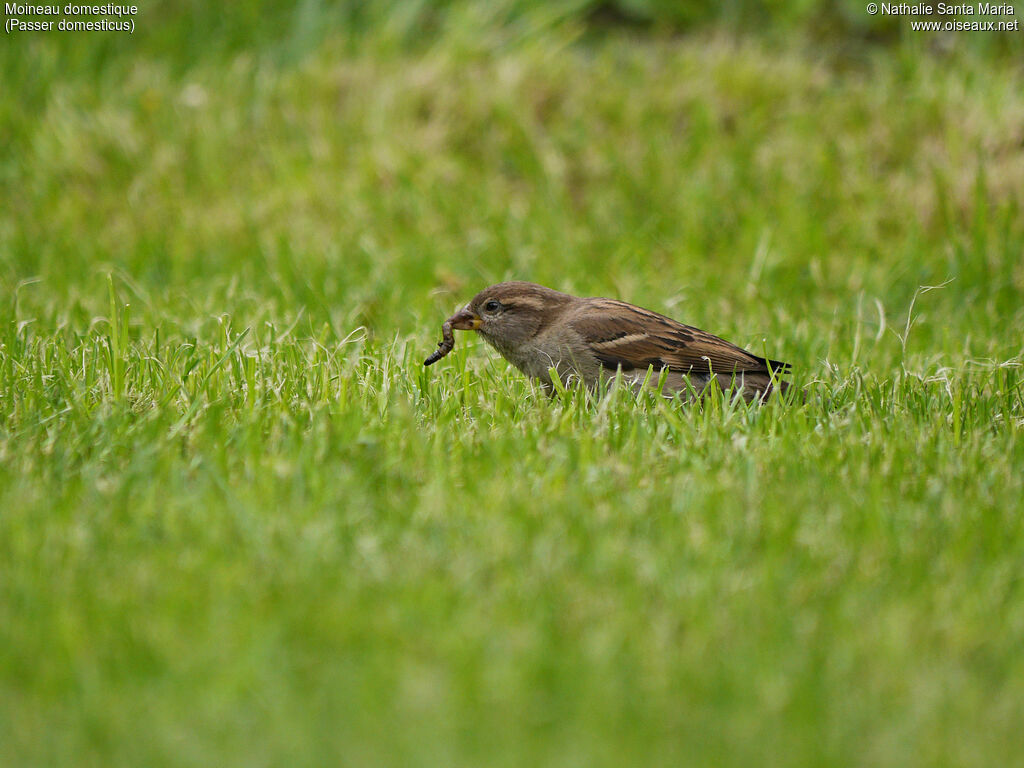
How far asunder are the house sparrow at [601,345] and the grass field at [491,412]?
0.21 metres

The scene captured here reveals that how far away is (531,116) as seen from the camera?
8500mm

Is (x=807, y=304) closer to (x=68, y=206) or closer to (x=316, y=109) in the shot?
(x=316, y=109)

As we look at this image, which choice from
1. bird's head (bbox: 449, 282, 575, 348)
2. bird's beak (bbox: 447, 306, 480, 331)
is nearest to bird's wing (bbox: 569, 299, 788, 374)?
bird's head (bbox: 449, 282, 575, 348)

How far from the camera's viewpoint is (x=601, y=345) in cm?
511

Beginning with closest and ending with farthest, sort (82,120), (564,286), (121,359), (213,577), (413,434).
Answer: (213,577), (413,434), (121,359), (564,286), (82,120)

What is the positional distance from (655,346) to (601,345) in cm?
22

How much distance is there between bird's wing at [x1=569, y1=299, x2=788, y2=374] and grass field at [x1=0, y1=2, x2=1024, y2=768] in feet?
0.98

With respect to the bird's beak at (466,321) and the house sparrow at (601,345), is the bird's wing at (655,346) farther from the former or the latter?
the bird's beak at (466,321)

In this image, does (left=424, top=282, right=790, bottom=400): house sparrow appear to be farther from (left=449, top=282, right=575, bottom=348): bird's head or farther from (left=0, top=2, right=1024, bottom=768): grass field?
(left=0, top=2, right=1024, bottom=768): grass field

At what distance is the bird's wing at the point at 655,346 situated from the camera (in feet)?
16.4

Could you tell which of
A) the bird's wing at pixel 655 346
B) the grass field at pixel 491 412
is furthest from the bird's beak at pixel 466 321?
the bird's wing at pixel 655 346

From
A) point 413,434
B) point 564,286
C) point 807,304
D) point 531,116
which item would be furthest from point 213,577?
point 531,116

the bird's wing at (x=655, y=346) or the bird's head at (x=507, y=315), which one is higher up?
the bird's head at (x=507, y=315)

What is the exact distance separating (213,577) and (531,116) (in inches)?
238
